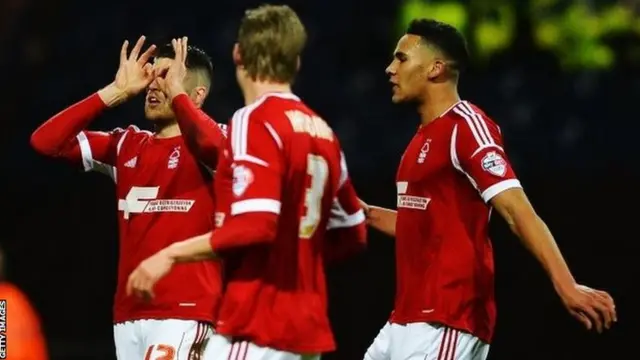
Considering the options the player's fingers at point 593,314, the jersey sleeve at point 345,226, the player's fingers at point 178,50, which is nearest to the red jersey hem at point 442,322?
the player's fingers at point 593,314

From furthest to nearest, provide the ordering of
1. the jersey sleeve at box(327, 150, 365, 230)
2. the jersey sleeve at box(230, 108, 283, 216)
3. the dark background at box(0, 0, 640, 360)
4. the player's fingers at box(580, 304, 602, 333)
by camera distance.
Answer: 1. the dark background at box(0, 0, 640, 360)
2. the player's fingers at box(580, 304, 602, 333)
3. the jersey sleeve at box(327, 150, 365, 230)
4. the jersey sleeve at box(230, 108, 283, 216)

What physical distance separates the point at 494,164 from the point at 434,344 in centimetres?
74

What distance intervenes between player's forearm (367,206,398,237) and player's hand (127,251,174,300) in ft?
6.32

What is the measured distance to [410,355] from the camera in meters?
5.26

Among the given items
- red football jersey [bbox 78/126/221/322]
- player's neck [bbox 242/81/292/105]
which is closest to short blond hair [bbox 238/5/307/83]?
player's neck [bbox 242/81/292/105]

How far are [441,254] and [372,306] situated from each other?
3.32 m

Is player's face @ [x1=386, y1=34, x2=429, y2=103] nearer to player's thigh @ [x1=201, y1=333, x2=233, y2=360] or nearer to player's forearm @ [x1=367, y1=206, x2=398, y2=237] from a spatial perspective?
player's forearm @ [x1=367, y1=206, x2=398, y2=237]

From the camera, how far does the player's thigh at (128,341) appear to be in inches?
220

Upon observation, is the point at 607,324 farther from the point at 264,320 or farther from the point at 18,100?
the point at 18,100

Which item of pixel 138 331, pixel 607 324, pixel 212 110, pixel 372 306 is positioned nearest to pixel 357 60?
pixel 212 110

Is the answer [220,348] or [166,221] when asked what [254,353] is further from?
[166,221]

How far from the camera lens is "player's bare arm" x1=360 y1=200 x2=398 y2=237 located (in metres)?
5.83

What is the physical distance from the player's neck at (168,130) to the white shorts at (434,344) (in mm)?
1248

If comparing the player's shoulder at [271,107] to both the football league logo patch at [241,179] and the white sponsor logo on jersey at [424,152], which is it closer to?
the football league logo patch at [241,179]
